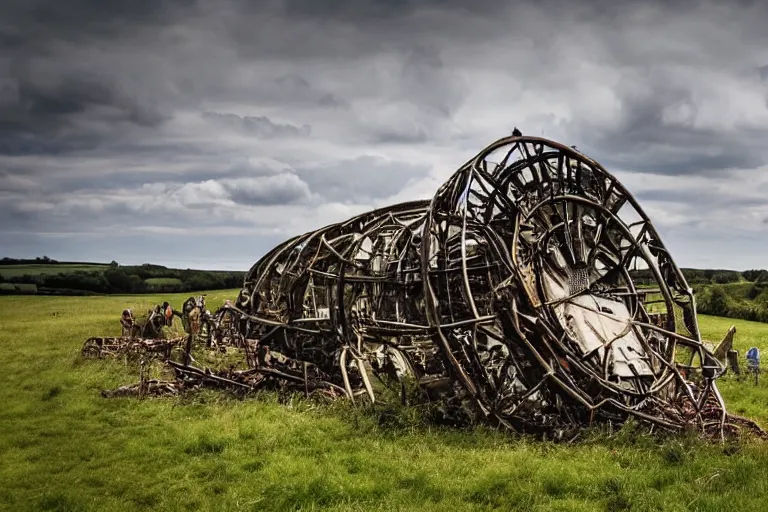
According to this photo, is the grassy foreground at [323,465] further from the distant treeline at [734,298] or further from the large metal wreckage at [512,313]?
the distant treeline at [734,298]

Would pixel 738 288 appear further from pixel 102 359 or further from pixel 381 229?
pixel 102 359

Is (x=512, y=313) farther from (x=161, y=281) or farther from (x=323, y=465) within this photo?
(x=161, y=281)

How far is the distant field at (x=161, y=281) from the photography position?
54.1 meters

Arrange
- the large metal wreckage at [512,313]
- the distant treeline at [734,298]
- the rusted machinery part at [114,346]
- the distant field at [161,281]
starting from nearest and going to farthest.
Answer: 1. the large metal wreckage at [512,313]
2. the rusted machinery part at [114,346]
3. the distant treeline at [734,298]
4. the distant field at [161,281]

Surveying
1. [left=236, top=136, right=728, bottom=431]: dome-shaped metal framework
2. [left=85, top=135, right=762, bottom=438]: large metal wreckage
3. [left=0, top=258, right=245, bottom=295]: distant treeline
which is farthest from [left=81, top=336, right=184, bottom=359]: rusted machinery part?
[left=0, top=258, right=245, bottom=295]: distant treeline

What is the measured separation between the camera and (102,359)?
2091 centimetres

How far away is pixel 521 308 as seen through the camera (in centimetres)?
1175

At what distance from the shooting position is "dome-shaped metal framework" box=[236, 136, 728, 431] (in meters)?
11.2

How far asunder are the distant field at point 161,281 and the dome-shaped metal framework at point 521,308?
1570 inches

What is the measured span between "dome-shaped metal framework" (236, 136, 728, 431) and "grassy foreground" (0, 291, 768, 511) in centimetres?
102

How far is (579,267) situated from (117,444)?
33.0 ft

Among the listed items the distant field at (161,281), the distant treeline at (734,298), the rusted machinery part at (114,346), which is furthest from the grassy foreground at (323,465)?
the distant field at (161,281)

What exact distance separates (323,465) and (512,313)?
4143mm

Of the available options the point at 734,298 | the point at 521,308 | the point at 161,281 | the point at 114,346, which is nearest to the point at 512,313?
the point at 521,308
